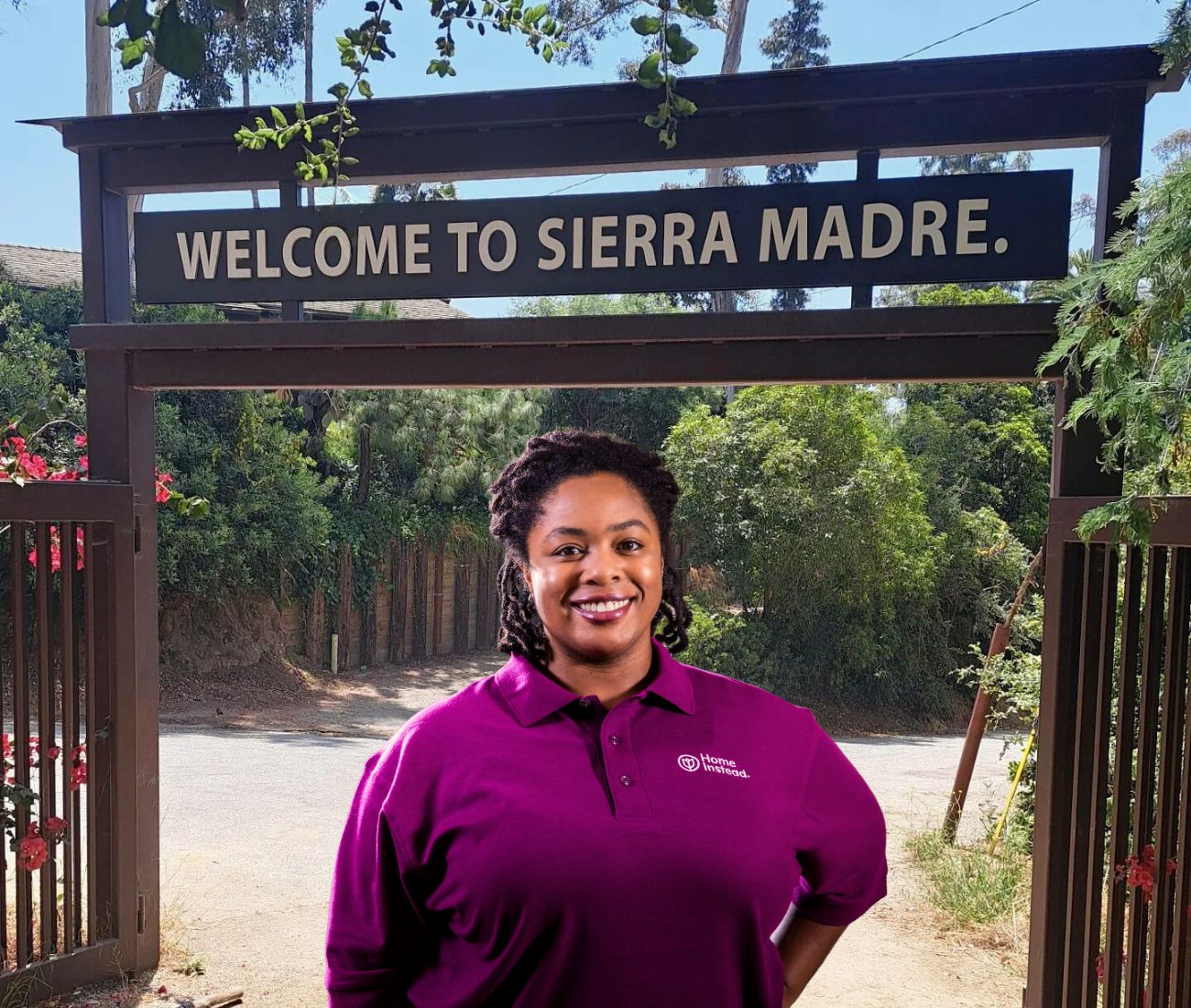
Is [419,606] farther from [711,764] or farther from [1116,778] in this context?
[711,764]

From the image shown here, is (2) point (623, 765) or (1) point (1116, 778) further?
(1) point (1116, 778)

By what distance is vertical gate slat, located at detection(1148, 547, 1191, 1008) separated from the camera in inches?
115

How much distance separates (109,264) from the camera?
170 inches

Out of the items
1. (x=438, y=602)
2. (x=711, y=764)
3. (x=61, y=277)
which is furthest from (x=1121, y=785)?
(x=61, y=277)

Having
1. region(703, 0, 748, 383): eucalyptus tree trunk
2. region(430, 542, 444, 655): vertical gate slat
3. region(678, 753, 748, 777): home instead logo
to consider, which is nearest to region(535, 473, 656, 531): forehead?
region(678, 753, 748, 777): home instead logo

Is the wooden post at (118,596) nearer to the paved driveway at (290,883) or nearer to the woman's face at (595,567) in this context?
the paved driveway at (290,883)

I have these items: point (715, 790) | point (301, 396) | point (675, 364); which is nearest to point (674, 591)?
point (715, 790)

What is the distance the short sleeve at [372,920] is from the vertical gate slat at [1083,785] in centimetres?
232

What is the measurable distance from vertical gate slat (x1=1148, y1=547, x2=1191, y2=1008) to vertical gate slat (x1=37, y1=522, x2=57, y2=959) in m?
3.63

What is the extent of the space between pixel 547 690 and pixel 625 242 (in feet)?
7.37

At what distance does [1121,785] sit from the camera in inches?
127

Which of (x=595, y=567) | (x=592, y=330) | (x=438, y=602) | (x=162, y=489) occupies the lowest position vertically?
(x=438, y=602)

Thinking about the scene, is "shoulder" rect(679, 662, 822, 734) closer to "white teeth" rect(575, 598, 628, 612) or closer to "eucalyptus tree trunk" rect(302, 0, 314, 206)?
"white teeth" rect(575, 598, 628, 612)

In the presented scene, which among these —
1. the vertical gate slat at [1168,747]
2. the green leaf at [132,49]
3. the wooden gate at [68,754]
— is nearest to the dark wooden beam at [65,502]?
the wooden gate at [68,754]
